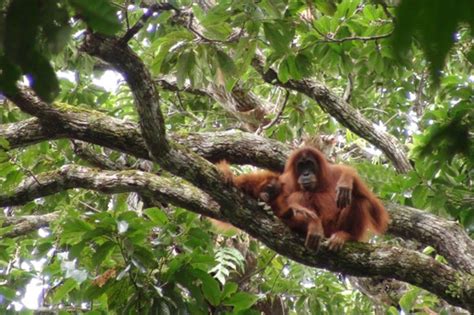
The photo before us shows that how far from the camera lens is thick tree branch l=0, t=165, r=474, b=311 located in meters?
3.80

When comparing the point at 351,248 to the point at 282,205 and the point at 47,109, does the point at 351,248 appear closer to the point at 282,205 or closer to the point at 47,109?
the point at 282,205

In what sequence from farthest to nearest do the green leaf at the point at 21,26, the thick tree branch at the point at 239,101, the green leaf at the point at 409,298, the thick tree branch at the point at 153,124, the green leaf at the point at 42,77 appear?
the thick tree branch at the point at 239,101 → the green leaf at the point at 409,298 → the thick tree branch at the point at 153,124 → the green leaf at the point at 42,77 → the green leaf at the point at 21,26

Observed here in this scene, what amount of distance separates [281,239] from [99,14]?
3.04 metres

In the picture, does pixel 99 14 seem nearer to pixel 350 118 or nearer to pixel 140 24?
pixel 140 24

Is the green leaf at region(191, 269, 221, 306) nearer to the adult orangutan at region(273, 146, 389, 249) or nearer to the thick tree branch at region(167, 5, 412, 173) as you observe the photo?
the adult orangutan at region(273, 146, 389, 249)

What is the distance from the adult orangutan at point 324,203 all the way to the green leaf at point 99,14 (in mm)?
3056

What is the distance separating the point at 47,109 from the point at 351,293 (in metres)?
5.22

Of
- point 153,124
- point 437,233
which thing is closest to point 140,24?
point 153,124

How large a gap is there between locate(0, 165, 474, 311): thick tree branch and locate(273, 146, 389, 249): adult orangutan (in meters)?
0.12

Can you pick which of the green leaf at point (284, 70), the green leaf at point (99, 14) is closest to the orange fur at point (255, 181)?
the green leaf at point (284, 70)

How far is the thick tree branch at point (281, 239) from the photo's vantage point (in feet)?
12.5

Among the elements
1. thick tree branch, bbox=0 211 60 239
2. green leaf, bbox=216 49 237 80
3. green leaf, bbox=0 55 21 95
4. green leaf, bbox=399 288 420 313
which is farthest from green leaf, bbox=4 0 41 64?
thick tree branch, bbox=0 211 60 239

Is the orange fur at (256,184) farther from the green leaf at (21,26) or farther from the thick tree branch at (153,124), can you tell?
the green leaf at (21,26)

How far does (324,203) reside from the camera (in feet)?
15.7
